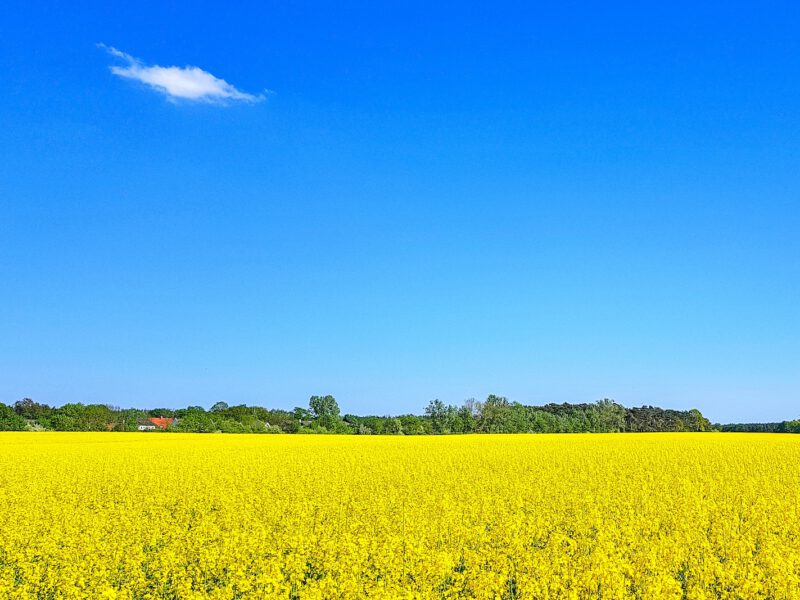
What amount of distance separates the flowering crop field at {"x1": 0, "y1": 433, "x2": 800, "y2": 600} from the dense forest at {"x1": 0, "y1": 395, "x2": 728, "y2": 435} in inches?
1932

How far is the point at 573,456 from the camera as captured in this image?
32.2 metres

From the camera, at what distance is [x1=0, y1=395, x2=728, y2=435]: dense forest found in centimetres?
7181

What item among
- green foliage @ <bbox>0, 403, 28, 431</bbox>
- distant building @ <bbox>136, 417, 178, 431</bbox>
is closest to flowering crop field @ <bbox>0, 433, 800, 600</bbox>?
green foliage @ <bbox>0, 403, 28, 431</bbox>

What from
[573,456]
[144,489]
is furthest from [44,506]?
[573,456]

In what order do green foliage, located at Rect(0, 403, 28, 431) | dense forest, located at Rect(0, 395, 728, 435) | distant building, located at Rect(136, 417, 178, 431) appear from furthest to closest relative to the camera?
distant building, located at Rect(136, 417, 178, 431) < dense forest, located at Rect(0, 395, 728, 435) < green foliage, located at Rect(0, 403, 28, 431)

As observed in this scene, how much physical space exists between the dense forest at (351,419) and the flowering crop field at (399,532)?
1932 inches

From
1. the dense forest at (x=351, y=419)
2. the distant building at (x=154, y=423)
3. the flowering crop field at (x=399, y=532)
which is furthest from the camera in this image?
the distant building at (x=154, y=423)

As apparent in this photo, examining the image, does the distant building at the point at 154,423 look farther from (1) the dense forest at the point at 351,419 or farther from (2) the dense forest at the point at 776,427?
(2) the dense forest at the point at 776,427

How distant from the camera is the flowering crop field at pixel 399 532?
31.3ft

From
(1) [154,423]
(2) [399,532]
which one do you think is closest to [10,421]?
(1) [154,423]

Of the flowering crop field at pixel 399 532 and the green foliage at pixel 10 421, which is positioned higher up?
the green foliage at pixel 10 421

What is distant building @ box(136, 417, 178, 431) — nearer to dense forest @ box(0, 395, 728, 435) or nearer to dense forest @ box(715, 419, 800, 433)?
dense forest @ box(0, 395, 728, 435)

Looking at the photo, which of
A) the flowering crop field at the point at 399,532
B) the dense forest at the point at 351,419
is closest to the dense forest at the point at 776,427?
the dense forest at the point at 351,419

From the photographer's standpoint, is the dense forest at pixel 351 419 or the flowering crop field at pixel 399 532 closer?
the flowering crop field at pixel 399 532
